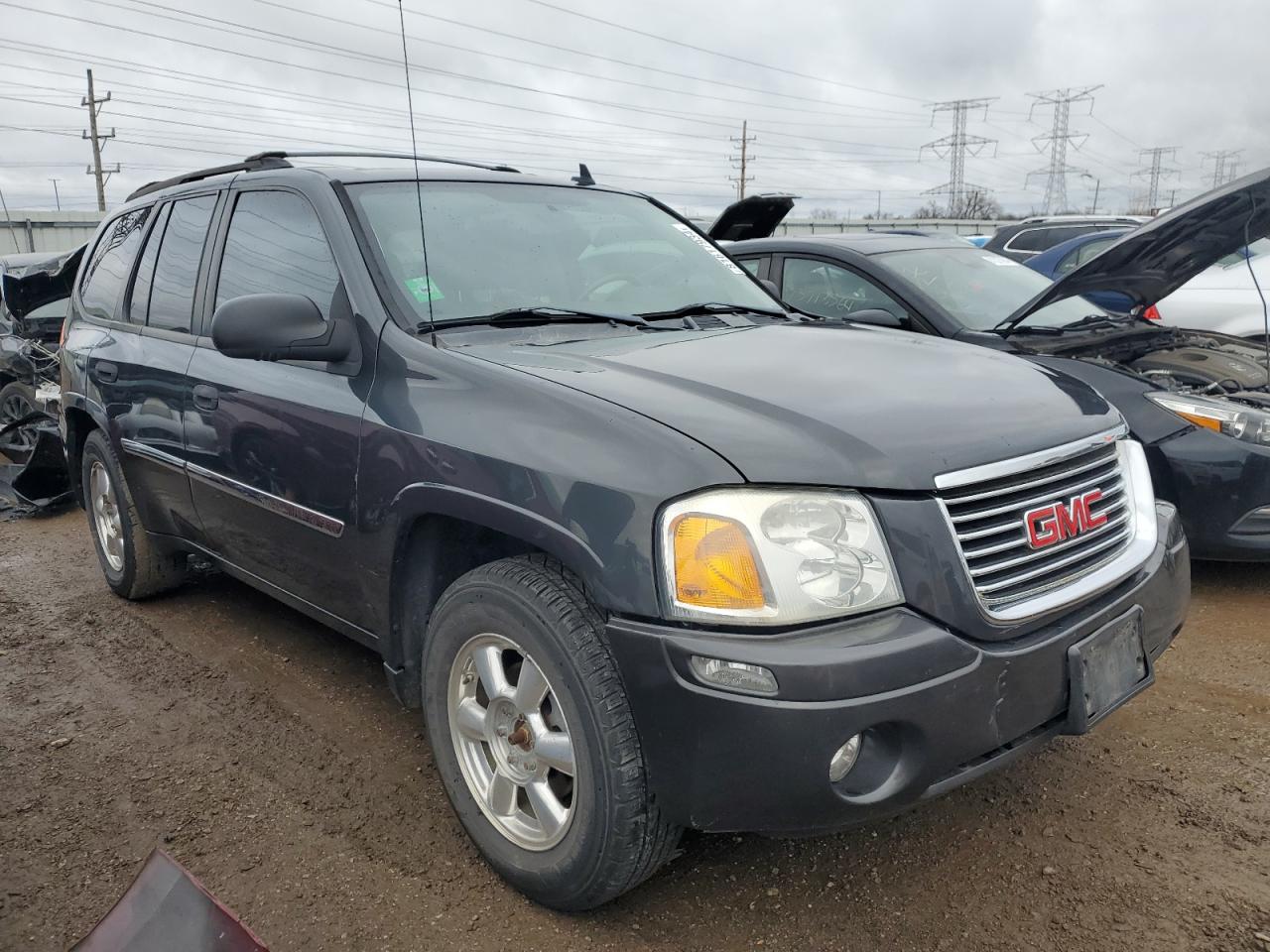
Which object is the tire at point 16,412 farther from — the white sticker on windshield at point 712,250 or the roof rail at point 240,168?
the white sticker on windshield at point 712,250

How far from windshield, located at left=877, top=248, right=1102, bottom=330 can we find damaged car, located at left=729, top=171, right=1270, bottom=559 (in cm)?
1

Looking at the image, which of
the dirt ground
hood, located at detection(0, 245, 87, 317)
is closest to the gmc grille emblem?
the dirt ground

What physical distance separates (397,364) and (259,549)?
3.52 feet

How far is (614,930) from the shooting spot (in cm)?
231

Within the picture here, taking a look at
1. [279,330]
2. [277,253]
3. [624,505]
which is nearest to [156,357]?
[277,253]

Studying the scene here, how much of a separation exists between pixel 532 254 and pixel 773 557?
63.8 inches

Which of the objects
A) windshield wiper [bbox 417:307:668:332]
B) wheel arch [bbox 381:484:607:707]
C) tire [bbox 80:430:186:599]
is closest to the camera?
wheel arch [bbox 381:484:607:707]

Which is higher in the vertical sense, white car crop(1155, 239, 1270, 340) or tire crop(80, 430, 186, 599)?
white car crop(1155, 239, 1270, 340)

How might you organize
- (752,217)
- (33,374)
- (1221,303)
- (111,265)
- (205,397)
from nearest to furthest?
(205,397), (111,265), (752,217), (1221,303), (33,374)

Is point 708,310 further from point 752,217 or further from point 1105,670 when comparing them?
point 752,217

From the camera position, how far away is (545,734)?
2.26 m

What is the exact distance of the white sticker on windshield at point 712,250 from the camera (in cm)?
378

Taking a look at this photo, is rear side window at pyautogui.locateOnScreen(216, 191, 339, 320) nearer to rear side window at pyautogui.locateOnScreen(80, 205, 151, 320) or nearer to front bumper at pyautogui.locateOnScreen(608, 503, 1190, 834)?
rear side window at pyautogui.locateOnScreen(80, 205, 151, 320)

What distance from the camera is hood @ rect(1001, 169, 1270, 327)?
13.0 feet
